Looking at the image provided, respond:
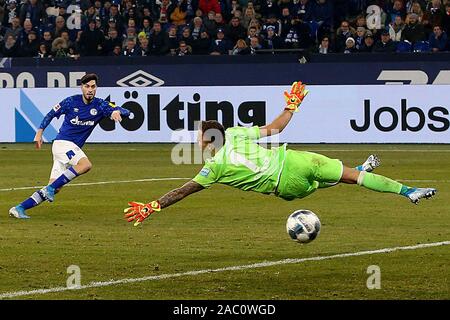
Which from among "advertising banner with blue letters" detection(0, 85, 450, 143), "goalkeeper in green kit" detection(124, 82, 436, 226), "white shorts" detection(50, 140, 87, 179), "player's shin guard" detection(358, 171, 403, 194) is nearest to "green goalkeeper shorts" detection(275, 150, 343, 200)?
"goalkeeper in green kit" detection(124, 82, 436, 226)

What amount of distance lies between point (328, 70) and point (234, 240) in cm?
1778

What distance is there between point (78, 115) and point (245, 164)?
20.5 ft

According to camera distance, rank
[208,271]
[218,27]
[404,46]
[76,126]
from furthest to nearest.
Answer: [218,27], [404,46], [76,126], [208,271]

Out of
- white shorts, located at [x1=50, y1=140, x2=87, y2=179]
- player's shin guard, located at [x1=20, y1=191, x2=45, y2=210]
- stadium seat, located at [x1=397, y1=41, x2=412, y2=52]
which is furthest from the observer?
stadium seat, located at [x1=397, y1=41, x2=412, y2=52]

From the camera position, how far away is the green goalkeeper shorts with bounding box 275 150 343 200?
13.2m

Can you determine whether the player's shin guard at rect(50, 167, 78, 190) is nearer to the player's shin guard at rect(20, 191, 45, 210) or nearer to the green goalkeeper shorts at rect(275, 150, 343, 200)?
the player's shin guard at rect(20, 191, 45, 210)

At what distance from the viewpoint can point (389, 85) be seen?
1208 inches

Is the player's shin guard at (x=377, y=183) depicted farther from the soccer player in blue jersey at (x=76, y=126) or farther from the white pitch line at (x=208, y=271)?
the soccer player in blue jersey at (x=76, y=126)

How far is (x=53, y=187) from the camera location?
58.5ft

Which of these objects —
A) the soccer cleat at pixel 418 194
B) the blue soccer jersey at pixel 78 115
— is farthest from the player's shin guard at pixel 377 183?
the blue soccer jersey at pixel 78 115

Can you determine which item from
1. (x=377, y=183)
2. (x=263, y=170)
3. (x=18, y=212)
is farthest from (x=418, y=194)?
(x=18, y=212)

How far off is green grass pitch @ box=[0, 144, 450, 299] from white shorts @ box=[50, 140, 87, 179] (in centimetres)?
66

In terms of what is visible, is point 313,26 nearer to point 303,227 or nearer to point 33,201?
point 33,201
